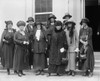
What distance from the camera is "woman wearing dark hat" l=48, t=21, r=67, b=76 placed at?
12688 millimetres

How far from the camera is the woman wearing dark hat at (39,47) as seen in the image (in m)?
13.0

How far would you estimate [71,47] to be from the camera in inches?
505

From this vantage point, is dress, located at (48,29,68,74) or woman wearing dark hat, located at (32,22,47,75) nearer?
dress, located at (48,29,68,74)

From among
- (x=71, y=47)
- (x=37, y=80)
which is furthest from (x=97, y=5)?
(x=37, y=80)

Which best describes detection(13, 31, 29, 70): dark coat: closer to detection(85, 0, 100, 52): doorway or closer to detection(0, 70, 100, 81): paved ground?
detection(0, 70, 100, 81): paved ground

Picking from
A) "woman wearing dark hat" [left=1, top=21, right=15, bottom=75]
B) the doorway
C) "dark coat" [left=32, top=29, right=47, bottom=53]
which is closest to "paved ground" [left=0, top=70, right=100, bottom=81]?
"woman wearing dark hat" [left=1, top=21, right=15, bottom=75]

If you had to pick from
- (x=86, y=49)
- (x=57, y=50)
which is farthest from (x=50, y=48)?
(x=86, y=49)

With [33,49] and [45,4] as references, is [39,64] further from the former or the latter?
[45,4]

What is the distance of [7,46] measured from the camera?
13.3 m

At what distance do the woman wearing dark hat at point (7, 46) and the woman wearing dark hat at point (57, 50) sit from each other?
1367 mm

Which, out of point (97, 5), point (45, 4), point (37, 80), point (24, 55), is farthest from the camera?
point (97, 5)

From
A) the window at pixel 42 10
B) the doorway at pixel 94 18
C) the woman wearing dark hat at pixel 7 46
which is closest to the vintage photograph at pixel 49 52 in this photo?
the woman wearing dark hat at pixel 7 46

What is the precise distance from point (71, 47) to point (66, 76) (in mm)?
918

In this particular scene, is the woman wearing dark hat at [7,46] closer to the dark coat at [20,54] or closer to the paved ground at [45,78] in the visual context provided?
the dark coat at [20,54]
